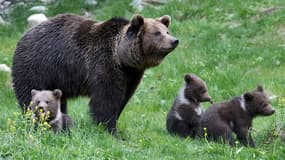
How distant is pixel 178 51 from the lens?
1297cm

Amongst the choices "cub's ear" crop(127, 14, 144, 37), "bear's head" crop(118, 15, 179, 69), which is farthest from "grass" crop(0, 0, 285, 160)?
"cub's ear" crop(127, 14, 144, 37)

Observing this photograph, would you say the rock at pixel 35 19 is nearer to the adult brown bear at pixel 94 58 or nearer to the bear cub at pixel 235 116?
the adult brown bear at pixel 94 58

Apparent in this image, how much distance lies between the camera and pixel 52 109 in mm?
7703

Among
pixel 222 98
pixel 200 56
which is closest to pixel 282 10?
pixel 200 56

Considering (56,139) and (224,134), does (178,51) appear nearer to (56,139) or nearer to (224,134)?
(224,134)

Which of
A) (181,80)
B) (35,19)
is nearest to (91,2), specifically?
(35,19)

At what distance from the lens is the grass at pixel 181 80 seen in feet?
22.0

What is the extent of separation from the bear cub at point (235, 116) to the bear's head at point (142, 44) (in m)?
0.97

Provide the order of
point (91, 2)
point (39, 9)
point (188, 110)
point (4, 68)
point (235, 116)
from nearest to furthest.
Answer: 1. point (235, 116)
2. point (188, 110)
3. point (4, 68)
4. point (39, 9)
5. point (91, 2)

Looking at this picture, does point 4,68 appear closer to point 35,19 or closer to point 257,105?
point 35,19

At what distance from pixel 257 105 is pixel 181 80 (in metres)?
3.35

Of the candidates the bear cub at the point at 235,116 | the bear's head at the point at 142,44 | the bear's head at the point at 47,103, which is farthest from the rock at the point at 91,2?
the bear's head at the point at 47,103

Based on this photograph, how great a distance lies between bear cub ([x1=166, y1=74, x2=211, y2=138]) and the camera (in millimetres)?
8664

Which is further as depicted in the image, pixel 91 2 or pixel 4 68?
pixel 91 2
